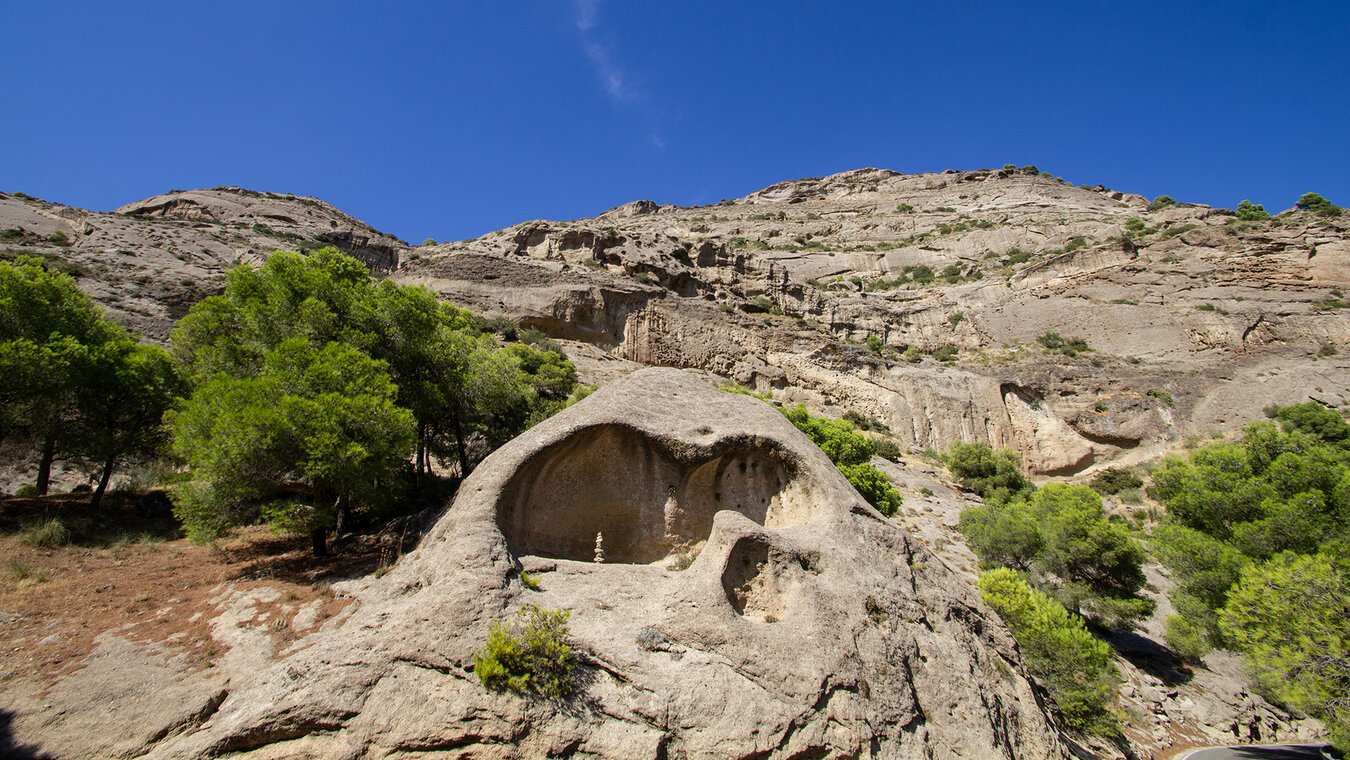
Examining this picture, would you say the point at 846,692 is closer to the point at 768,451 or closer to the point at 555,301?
the point at 768,451

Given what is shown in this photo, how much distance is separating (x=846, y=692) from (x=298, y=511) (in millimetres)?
9241

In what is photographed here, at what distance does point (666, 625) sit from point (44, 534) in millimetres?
12172

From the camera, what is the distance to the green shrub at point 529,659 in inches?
216

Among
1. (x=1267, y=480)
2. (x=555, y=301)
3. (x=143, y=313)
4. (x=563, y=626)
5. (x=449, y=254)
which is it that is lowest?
(x=563, y=626)

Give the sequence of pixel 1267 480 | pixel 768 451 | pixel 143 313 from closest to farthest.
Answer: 1. pixel 768 451
2. pixel 1267 480
3. pixel 143 313

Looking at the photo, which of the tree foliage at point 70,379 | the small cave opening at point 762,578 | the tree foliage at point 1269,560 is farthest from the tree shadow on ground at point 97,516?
the tree foliage at point 1269,560

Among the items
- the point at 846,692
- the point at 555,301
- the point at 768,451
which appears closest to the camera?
the point at 846,692

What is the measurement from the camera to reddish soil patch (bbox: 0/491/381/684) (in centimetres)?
707

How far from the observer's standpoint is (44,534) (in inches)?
399

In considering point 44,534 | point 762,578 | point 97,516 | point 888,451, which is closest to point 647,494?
point 762,578

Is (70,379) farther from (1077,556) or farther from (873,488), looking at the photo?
(1077,556)

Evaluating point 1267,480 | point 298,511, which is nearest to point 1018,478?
point 1267,480

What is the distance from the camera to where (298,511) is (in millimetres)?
9523

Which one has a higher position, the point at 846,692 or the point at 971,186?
the point at 971,186
